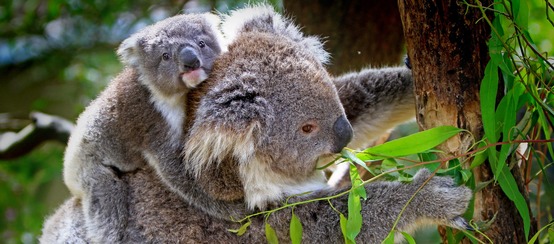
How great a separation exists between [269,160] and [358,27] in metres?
2.23

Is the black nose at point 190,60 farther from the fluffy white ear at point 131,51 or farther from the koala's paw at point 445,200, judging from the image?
the koala's paw at point 445,200

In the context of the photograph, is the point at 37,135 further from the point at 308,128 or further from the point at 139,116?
the point at 308,128

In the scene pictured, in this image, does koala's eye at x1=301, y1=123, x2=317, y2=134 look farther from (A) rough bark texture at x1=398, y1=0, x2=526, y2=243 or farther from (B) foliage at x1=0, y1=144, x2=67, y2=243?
(B) foliage at x1=0, y1=144, x2=67, y2=243

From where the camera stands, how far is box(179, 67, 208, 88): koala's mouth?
2793 millimetres

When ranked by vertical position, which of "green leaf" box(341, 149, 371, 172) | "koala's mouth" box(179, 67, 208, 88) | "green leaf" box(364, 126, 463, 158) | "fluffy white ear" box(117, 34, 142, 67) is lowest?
"green leaf" box(341, 149, 371, 172)

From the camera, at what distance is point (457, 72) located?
2551 millimetres

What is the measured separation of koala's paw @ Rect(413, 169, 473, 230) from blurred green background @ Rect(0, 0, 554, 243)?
9.22ft

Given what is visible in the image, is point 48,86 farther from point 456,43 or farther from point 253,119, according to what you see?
point 456,43

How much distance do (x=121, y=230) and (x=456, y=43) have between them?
174 centimetres

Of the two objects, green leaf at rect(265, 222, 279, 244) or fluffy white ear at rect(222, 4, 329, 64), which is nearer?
green leaf at rect(265, 222, 279, 244)

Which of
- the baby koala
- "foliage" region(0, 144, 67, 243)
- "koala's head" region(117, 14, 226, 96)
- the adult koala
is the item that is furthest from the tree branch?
the adult koala

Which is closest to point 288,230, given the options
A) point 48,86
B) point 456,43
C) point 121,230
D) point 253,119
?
point 253,119

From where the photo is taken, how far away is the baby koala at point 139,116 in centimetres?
291

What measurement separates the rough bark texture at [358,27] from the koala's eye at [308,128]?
2.07m
